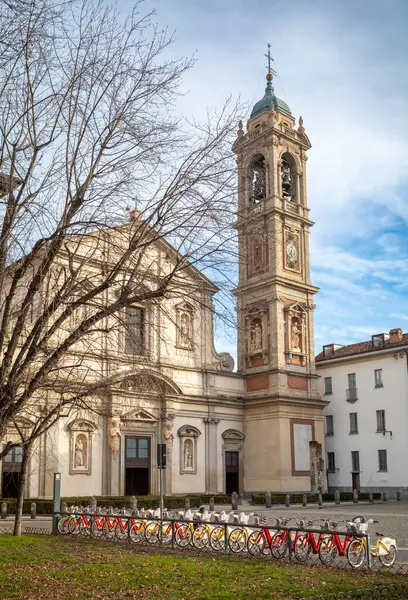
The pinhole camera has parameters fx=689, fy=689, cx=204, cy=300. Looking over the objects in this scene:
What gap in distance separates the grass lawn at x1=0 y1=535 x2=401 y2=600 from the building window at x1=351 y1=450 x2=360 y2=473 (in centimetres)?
3252

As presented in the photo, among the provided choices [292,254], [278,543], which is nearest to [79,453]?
[292,254]

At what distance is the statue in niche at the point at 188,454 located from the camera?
3680 cm

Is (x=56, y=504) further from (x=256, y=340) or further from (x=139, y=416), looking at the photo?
(x=256, y=340)

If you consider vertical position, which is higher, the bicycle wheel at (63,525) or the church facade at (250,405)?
the church facade at (250,405)

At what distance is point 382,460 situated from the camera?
4359 centimetres

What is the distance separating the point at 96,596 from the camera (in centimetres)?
978

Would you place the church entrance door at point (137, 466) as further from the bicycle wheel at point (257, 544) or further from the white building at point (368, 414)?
the bicycle wheel at point (257, 544)

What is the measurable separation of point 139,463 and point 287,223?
1669 centimetres

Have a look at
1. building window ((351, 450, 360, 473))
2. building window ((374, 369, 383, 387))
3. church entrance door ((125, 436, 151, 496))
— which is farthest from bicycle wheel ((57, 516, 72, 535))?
building window ((351, 450, 360, 473))

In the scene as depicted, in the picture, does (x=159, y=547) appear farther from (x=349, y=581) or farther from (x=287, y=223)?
(x=287, y=223)

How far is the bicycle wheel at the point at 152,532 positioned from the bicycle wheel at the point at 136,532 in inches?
5.8

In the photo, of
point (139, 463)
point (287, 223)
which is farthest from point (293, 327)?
point (139, 463)

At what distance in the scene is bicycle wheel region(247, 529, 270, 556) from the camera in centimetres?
1407

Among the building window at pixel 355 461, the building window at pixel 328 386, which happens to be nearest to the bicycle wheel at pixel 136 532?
the building window at pixel 355 461
